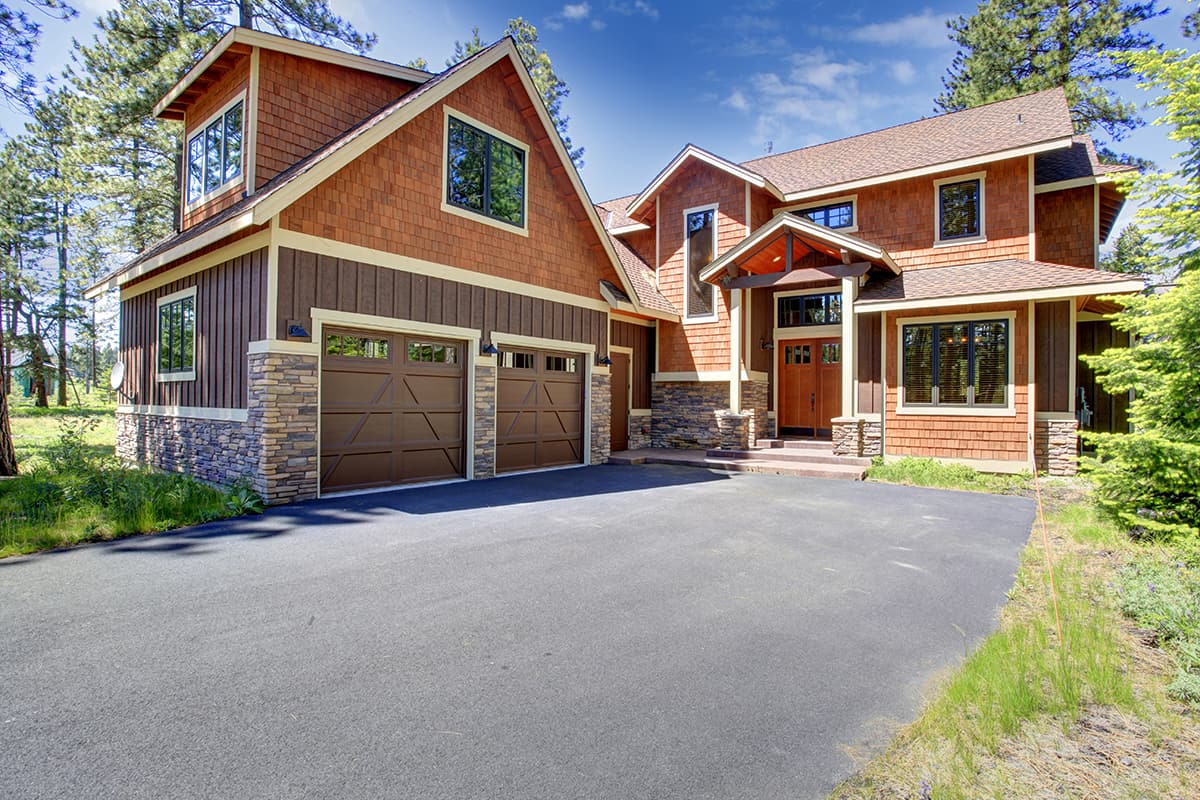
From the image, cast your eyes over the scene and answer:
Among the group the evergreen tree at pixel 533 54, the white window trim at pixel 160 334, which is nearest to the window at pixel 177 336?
the white window trim at pixel 160 334

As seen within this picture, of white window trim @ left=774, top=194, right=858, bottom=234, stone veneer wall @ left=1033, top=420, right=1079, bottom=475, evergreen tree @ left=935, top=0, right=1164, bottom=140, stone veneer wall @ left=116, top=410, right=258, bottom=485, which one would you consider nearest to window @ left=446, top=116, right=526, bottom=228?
stone veneer wall @ left=116, top=410, right=258, bottom=485

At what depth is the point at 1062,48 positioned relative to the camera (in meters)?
18.7

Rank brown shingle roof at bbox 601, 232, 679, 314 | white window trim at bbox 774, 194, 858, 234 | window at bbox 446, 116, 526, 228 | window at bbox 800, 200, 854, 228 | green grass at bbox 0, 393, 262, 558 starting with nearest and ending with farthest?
green grass at bbox 0, 393, 262, 558
window at bbox 446, 116, 526, 228
white window trim at bbox 774, 194, 858, 234
window at bbox 800, 200, 854, 228
brown shingle roof at bbox 601, 232, 679, 314

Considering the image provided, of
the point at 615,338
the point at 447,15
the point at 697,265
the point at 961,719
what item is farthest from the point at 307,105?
the point at 961,719

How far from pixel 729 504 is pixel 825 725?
543 centimetres

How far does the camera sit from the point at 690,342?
14.2 metres

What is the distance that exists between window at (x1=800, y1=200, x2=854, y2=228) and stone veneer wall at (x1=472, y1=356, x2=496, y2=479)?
8.78 m

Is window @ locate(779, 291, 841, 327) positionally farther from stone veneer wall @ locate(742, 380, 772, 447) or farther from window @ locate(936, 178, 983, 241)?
window @ locate(936, 178, 983, 241)

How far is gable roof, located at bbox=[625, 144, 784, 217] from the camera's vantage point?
13.1m

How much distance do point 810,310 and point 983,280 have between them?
3597 mm

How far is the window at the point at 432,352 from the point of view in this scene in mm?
8984

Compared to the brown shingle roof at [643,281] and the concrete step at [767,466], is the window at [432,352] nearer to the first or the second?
the concrete step at [767,466]

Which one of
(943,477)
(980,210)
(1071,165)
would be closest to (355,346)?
(943,477)

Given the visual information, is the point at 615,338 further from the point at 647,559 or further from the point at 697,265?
the point at 647,559
